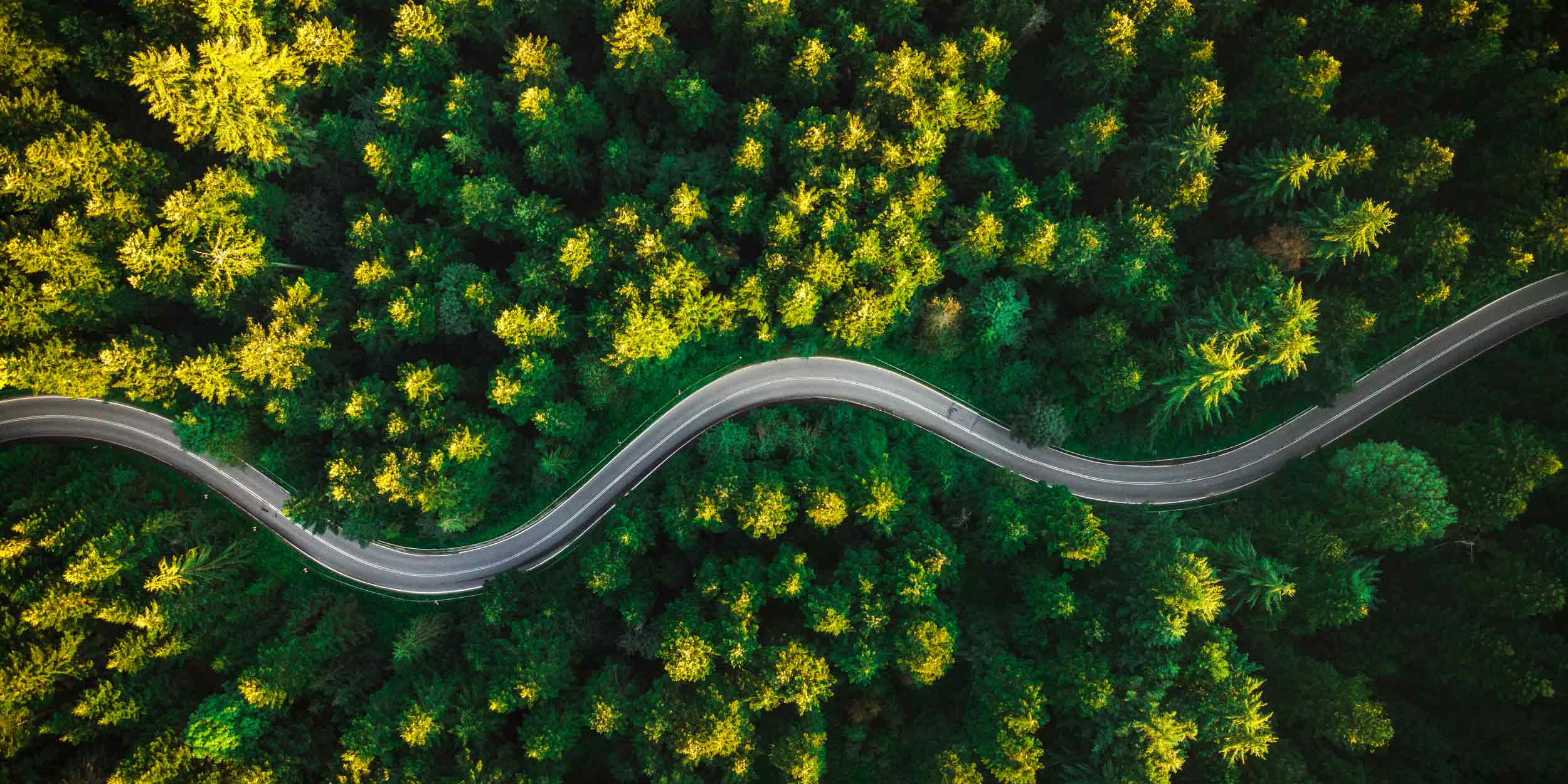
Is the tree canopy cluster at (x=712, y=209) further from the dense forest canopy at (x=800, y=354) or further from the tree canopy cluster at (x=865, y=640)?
the tree canopy cluster at (x=865, y=640)

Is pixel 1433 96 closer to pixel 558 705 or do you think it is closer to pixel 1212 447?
pixel 1212 447

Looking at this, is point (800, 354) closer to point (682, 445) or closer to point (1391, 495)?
point (682, 445)

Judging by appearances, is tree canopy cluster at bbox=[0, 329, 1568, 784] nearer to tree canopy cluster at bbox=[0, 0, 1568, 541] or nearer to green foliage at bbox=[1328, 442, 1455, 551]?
green foliage at bbox=[1328, 442, 1455, 551]

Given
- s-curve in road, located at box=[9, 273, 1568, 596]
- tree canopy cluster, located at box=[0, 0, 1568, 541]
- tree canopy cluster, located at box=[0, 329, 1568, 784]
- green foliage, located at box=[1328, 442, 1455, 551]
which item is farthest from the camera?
s-curve in road, located at box=[9, 273, 1568, 596]

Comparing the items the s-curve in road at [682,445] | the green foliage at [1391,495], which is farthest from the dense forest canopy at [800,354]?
the s-curve in road at [682,445]

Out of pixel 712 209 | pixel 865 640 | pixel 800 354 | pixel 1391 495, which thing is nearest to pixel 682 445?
pixel 800 354

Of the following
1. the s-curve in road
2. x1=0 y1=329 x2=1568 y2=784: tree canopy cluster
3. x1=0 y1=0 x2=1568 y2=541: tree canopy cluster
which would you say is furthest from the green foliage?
the s-curve in road

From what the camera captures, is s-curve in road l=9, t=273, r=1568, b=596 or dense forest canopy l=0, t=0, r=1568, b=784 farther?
s-curve in road l=9, t=273, r=1568, b=596
